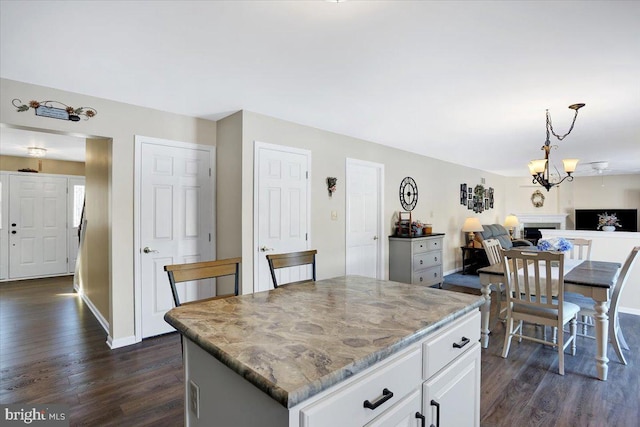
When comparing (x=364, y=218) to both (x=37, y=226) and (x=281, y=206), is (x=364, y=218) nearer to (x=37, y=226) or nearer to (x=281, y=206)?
(x=281, y=206)

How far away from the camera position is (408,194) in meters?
5.73

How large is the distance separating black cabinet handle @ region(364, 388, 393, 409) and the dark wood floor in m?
1.48

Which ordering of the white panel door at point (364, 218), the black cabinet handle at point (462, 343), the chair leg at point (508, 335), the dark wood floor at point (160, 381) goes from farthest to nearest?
the white panel door at point (364, 218) < the chair leg at point (508, 335) < the dark wood floor at point (160, 381) < the black cabinet handle at point (462, 343)

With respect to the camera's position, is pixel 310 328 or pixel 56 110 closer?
pixel 310 328

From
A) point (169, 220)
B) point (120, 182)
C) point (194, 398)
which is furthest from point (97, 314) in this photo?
point (194, 398)

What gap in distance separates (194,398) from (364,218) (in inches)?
151

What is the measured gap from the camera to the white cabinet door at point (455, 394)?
4.01ft

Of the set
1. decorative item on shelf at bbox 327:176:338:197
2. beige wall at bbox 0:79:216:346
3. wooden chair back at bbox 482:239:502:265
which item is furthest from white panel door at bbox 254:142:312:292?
wooden chair back at bbox 482:239:502:265

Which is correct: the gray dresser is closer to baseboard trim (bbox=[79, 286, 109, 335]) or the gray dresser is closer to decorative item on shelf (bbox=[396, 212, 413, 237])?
decorative item on shelf (bbox=[396, 212, 413, 237])

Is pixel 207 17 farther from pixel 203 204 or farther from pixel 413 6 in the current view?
pixel 203 204

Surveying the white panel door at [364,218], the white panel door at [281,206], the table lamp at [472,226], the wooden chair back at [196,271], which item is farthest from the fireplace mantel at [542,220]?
the wooden chair back at [196,271]

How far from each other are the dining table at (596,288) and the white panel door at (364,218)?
189 cm

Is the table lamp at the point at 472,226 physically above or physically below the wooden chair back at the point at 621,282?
above

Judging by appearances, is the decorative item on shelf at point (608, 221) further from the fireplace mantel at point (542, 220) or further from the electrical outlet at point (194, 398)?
the electrical outlet at point (194, 398)
